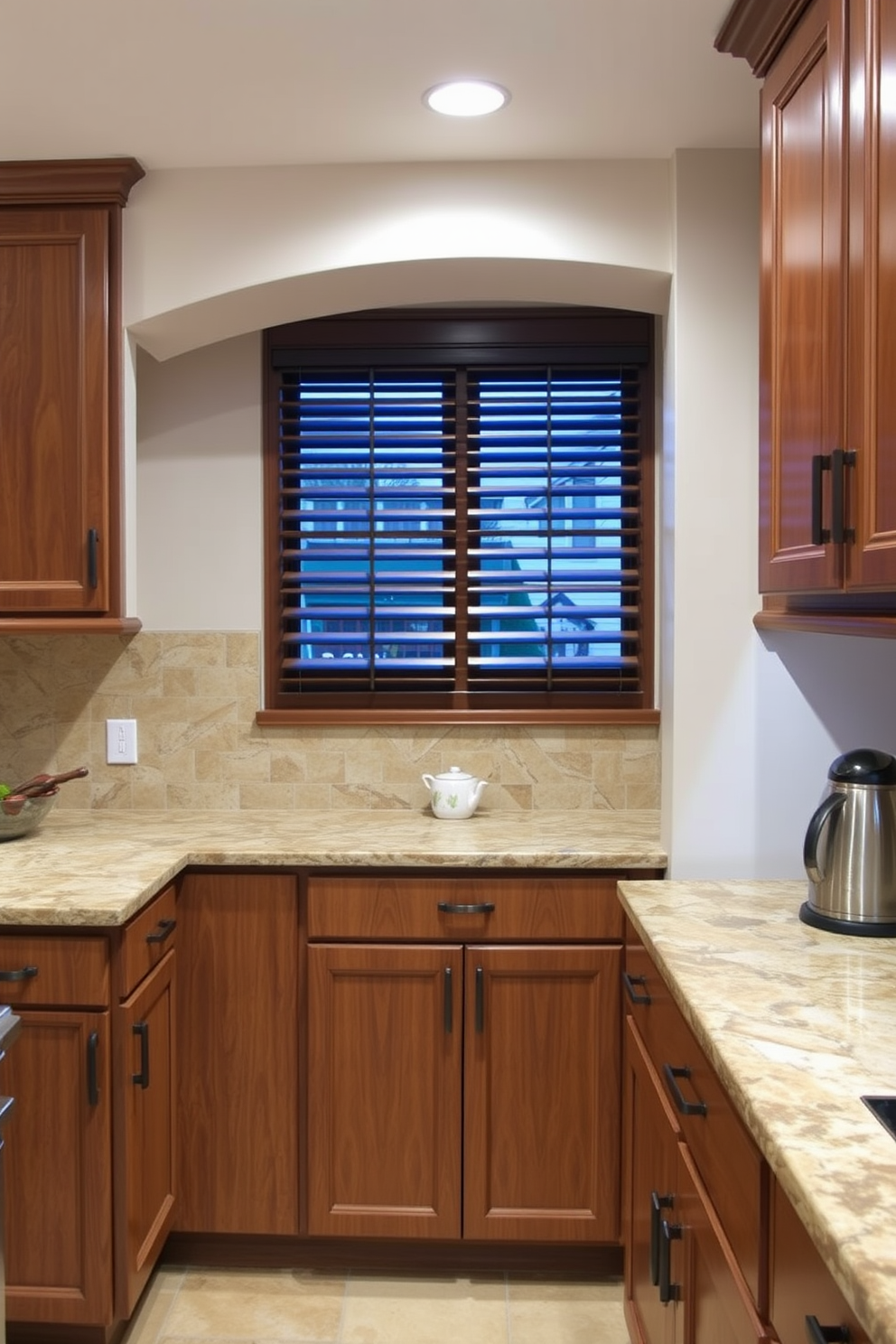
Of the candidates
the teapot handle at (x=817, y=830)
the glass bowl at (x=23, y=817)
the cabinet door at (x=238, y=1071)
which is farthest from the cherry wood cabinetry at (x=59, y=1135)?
the teapot handle at (x=817, y=830)

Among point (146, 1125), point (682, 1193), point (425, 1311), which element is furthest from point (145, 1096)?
point (682, 1193)

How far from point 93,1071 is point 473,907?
0.84 metres

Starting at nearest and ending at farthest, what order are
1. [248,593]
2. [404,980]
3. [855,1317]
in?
[855,1317], [404,980], [248,593]

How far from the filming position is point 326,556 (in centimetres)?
300

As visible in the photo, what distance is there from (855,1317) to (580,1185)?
1.59m

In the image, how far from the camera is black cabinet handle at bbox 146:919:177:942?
87.8 inches

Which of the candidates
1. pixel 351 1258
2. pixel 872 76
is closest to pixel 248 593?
pixel 351 1258

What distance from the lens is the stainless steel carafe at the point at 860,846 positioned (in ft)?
5.87

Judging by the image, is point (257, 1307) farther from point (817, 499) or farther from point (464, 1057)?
point (817, 499)

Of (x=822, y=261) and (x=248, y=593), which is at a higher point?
(x=822, y=261)

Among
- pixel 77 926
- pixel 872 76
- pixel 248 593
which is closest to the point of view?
pixel 872 76

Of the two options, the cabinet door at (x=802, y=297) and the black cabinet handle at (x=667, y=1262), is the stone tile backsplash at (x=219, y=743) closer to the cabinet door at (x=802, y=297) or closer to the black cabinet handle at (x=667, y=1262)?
the cabinet door at (x=802, y=297)

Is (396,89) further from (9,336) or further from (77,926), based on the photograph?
(77,926)

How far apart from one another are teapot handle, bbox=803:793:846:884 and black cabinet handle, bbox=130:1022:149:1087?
1.30 m
